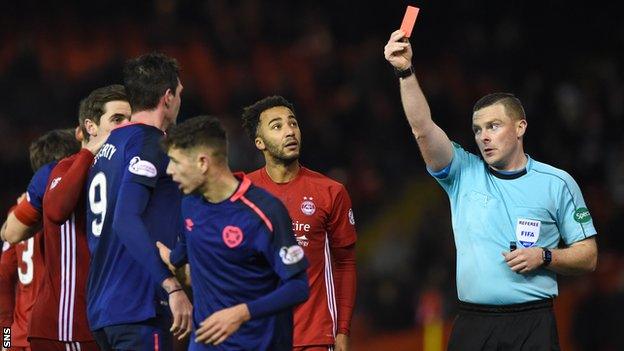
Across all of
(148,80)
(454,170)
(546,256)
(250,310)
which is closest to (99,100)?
(148,80)

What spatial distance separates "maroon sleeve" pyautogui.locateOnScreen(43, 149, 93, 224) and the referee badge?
226 cm

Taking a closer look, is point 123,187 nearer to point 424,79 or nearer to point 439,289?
point 439,289

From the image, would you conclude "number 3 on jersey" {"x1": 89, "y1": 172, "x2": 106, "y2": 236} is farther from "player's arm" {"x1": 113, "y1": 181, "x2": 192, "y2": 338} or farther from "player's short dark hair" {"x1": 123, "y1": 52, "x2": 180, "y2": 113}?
"player's short dark hair" {"x1": 123, "y1": 52, "x2": 180, "y2": 113}

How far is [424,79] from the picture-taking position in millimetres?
15500

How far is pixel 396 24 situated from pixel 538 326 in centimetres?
1122

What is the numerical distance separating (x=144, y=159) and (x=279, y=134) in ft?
4.26

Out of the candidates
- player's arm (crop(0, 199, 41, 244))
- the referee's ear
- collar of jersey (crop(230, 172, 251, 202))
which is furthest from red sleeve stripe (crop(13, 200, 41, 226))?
the referee's ear

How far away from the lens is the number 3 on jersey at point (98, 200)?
5.46 metres

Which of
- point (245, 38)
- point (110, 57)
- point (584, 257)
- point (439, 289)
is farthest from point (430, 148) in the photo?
point (245, 38)

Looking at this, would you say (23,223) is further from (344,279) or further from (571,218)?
(571,218)

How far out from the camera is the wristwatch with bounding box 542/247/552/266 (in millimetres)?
5676

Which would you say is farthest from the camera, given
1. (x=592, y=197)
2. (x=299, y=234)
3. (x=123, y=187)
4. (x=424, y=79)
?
(x=424, y=79)

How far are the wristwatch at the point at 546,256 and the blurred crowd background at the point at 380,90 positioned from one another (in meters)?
5.59

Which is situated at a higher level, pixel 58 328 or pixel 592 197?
pixel 592 197
